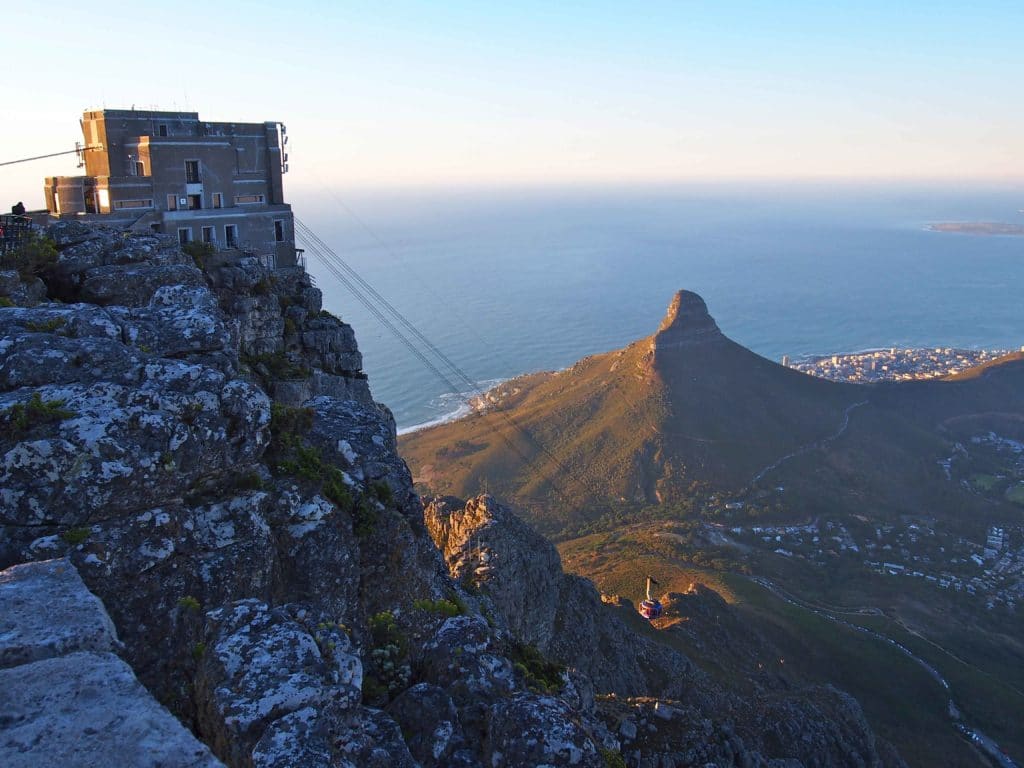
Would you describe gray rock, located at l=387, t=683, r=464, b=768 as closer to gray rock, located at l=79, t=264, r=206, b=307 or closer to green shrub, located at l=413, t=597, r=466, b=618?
green shrub, located at l=413, t=597, r=466, b=618

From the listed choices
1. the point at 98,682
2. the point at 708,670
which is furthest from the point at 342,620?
the point at 708,670

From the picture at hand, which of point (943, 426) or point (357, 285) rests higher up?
point (357, 285)

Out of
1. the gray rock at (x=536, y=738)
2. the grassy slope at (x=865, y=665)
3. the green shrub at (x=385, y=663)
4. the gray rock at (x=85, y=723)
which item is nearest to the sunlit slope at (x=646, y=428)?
the grassy slope at (x=865, y=665)

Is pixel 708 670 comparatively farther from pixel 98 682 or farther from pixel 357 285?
pixel 357 285

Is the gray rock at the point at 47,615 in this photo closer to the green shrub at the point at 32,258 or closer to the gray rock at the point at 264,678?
the gray rock at the point at 264,678

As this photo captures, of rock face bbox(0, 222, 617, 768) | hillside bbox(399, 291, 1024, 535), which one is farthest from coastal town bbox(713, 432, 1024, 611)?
rock face bbox(0, 222, 617, 768)

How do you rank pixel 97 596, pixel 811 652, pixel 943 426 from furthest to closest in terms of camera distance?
pixel 943 426, pixel 811 652, pixel 97 596

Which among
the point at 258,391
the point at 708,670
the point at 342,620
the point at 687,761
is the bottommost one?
the point at 708,670
